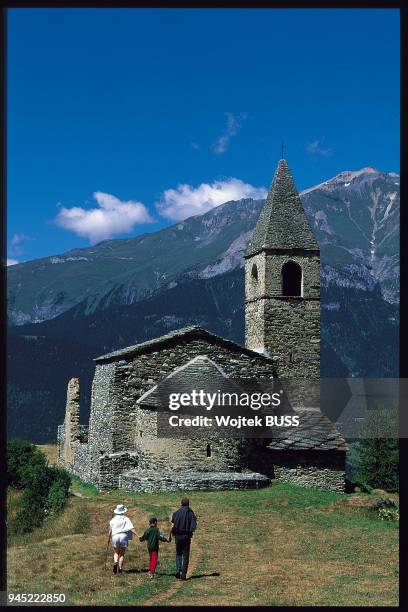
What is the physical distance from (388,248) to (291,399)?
6911 inches

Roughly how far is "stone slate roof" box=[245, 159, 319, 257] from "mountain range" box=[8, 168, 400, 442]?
106 feet

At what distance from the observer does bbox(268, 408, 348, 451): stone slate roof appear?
23.6 metres

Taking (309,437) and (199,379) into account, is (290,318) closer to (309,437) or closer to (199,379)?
(309,437)

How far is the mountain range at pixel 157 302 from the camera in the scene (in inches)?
3046

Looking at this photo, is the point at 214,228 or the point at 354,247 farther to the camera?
the point at 354,247

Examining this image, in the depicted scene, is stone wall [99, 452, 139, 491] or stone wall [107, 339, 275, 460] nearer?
stone wall [99, 452, 139, 491]

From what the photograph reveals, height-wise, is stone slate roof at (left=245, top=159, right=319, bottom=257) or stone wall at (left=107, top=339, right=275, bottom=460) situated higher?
stone slate roof at (left=245, top=159, right=319, bottom=257)

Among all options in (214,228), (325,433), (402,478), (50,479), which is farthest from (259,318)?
(214,228)

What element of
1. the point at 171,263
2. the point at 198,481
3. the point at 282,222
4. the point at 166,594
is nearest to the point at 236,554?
the point at 166,594

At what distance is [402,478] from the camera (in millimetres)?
5828

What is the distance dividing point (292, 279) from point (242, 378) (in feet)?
16.5

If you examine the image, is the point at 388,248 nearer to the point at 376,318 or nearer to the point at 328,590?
the point at 376,318

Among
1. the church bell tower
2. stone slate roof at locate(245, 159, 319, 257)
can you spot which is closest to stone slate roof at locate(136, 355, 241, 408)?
the church bell tower

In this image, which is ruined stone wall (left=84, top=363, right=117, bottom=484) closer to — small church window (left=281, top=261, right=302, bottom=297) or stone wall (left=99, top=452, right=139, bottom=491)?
stone wall (left=99, top=452, right=139, bottom=491)
